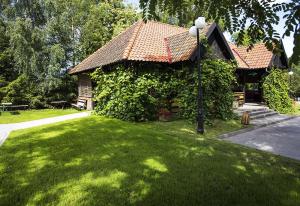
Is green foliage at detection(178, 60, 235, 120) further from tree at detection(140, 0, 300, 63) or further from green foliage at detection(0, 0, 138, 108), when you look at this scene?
green foliage at detection(0, 0, 138, 108)

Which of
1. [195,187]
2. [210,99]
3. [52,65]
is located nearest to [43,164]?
[195,187]

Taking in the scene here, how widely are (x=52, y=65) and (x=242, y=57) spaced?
15.7m

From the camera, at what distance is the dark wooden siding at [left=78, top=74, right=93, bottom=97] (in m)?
20.2

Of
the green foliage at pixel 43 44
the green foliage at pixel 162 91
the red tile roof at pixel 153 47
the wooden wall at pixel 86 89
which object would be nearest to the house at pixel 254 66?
the red tile roof at pixel 153 47

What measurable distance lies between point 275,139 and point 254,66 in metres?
11.0

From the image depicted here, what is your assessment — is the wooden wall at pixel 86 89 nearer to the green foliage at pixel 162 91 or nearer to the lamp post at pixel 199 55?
the green foliage at pixel 162 91

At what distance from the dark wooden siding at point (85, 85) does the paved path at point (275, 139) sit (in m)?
12.4

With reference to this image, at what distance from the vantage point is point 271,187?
5238mm

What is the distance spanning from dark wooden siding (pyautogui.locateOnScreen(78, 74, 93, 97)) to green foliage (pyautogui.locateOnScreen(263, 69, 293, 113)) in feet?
42.6

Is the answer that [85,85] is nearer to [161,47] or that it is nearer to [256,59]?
[161,47]

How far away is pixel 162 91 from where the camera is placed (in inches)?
554

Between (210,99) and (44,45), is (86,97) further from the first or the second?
(210,99)

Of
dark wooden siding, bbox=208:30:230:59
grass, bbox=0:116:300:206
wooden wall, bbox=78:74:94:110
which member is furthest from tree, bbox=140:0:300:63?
wooden wall, bbox=78:74:94:110

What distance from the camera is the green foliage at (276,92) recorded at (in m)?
19.1
